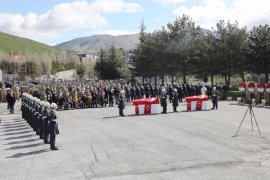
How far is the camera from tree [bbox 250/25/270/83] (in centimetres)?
4338

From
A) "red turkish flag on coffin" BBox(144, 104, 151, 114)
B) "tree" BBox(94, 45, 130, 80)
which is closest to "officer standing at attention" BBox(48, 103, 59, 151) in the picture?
"red turkish flag on coffin" BBox(144, 104, 151, 114)

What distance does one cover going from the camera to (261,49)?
143 ft

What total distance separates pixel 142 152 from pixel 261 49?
3323 cm

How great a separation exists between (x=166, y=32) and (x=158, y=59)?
3976 mm

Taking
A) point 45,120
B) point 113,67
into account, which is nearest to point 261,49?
point 113,67

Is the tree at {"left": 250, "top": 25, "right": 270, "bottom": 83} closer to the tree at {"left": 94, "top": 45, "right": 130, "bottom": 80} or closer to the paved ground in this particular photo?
the paved ground

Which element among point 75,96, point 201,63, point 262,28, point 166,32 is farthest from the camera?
point 166,32

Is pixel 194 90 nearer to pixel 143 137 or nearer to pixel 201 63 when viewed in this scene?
pixel 201 63

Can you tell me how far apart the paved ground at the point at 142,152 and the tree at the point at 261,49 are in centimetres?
2302

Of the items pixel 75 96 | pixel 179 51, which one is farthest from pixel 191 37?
pixel 75 96

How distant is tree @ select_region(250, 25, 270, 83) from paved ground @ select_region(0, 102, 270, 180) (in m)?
23.0

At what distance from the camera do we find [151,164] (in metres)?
12.0

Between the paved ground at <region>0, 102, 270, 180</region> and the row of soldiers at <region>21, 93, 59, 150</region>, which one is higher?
the row of soldiers at <region>21, 93, 59, 150</region>

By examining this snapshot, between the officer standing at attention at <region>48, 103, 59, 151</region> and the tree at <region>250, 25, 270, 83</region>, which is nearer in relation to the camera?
the officer standing at attention at <region>48, 103, 59, 151</region>
